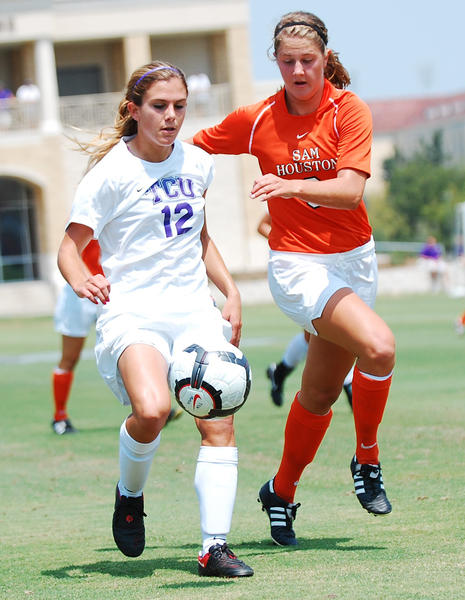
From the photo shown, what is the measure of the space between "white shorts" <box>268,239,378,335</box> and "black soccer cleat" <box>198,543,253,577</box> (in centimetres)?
126

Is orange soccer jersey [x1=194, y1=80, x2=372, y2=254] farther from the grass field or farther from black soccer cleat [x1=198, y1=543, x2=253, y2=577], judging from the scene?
black soccer cleat [x1=198, y1=543, x2=253, y2=577]

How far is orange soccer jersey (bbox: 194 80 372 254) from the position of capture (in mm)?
5676

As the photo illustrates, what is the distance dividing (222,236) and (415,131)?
10020 centimetres

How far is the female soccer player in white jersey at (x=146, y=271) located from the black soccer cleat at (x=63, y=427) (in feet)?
17.1

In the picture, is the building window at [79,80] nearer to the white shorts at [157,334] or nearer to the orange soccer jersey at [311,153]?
the orange soccer jersey at [311,153]

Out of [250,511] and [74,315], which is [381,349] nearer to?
[250,511]

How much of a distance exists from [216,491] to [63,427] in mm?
5710

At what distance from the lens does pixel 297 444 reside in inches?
237

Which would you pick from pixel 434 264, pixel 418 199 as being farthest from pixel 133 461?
pixel 418 199

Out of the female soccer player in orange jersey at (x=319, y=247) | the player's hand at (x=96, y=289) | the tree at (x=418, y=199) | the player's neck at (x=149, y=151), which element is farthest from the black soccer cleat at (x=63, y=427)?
the tree at (x=418, y=199)

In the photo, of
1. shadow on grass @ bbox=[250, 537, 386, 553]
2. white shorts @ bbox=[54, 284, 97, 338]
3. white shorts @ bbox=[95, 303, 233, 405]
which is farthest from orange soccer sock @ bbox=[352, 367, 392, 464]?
white shorts @ bbox=[54, 284, 97, 338]

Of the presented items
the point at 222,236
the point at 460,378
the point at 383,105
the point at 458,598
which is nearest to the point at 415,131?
the point at 383,105

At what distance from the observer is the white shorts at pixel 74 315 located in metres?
10.2

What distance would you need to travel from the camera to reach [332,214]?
5.76m
